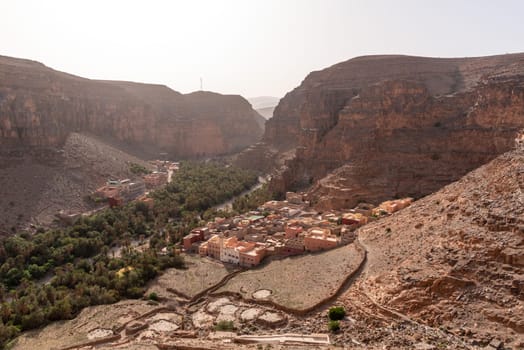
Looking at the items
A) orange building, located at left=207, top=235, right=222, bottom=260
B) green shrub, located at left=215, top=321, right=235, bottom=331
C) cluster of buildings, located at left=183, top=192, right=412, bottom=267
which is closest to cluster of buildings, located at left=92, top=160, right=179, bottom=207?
cluster of buildings, located at left=183, top=192, right=412, bottom=267

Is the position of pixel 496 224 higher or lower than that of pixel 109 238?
higher

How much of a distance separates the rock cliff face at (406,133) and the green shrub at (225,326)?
2257cm

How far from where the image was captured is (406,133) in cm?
4666

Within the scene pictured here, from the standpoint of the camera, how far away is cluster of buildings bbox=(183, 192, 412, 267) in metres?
32.5

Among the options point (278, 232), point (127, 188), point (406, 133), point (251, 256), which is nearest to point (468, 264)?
point (251, 256)

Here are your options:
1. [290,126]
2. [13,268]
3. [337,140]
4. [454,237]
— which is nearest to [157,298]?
[13,268]

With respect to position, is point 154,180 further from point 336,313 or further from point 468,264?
point 468,264

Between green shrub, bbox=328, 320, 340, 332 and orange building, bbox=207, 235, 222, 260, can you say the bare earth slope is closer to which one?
orange building, bbox=207, 235, 222, 260

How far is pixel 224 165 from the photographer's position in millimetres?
90250

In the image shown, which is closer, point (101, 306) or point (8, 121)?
point (101, 306)

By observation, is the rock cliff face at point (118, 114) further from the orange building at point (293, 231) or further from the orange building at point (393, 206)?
the orange building at point (393, 206)

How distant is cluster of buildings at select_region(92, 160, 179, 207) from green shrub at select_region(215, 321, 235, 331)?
34.3 m

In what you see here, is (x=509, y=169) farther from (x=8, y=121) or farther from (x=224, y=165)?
(x=224, y=165)

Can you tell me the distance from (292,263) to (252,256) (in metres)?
3.41
